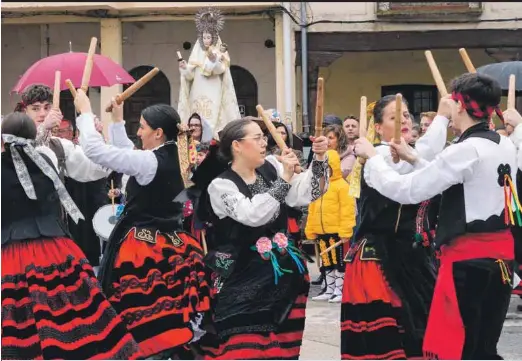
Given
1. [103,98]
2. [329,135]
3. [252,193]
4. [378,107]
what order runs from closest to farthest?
[252,193]
[378,107]
[329,135]
[103,98]

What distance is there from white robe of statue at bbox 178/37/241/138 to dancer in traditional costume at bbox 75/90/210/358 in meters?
5.98

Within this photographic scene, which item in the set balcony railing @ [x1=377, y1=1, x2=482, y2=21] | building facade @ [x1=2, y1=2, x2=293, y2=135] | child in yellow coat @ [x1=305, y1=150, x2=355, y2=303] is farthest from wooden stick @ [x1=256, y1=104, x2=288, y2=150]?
balcony railing @ [x1=377, y1=1, x2=482, y2=21]

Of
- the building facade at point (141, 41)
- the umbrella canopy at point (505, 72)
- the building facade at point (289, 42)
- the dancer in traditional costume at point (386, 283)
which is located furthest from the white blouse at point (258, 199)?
the building facade at point (141, 41)

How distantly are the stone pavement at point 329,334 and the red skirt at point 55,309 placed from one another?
1490mm

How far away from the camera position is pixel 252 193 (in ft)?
17.3

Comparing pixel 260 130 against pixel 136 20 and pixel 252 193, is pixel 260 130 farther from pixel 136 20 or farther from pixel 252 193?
pixel 136 20

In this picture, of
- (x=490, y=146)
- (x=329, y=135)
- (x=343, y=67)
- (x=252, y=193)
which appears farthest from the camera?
(x=343, y=67)

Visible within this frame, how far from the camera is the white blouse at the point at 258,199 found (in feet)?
16.6

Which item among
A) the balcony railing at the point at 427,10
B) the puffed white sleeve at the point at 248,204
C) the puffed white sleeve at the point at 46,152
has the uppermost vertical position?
the balcony railing at the point at 427,10

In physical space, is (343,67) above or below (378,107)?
above

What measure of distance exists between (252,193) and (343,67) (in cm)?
1244

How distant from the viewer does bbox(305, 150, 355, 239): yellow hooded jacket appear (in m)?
9.00

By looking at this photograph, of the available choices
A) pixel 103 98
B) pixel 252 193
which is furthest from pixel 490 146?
pixel 103 98

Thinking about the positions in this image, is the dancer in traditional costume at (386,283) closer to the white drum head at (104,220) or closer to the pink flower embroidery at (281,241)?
the pink flower embroidery at (281,241)
